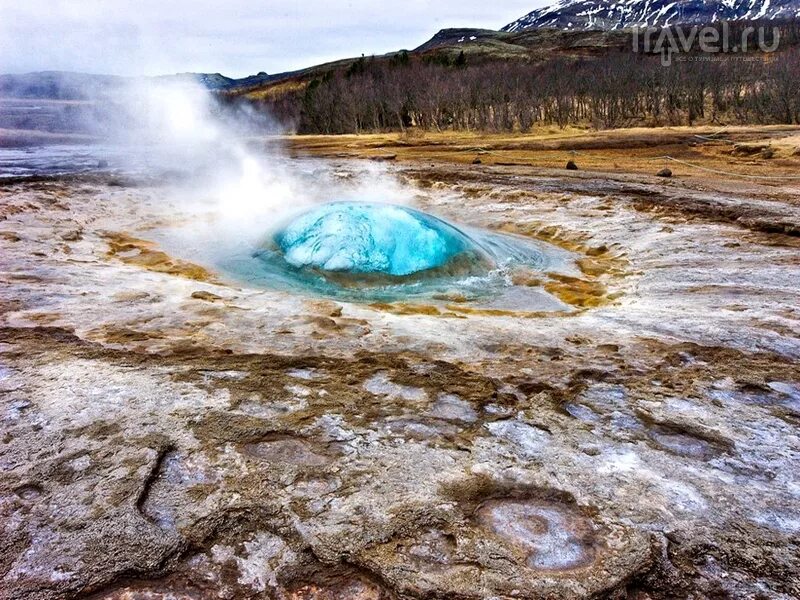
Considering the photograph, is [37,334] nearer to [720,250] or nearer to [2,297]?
[2,297]

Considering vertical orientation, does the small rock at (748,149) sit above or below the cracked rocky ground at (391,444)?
above

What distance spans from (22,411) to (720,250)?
6.18 meters

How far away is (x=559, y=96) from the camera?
34750 mm

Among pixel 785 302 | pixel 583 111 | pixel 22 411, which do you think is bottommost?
pixel 785 302

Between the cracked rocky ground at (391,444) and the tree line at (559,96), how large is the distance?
28891 millimetres

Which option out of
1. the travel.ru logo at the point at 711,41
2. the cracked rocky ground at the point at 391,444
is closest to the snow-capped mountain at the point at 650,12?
the travel.ru logo at the point at 711,41

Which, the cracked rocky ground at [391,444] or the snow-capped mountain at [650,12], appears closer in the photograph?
the cracked rocky ground at [391,444]

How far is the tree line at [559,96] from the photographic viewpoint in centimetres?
2945

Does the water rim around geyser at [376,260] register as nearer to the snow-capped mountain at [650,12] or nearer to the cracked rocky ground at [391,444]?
A: the cracked rocky ground at [391,444]

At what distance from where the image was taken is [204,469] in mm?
2121

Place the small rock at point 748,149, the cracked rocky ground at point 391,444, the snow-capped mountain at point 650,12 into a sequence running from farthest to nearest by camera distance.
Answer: the snow-capped mountain at point 650,12
the small rock at point 748,149
the cracked rocky ground at point 391,444

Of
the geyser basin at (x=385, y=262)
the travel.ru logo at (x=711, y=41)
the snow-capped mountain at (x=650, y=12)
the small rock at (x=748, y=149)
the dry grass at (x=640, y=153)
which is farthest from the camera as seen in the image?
the snow-capped mountain at (x=650, y=12)

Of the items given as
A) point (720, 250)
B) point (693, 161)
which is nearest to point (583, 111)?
point (693, 161)

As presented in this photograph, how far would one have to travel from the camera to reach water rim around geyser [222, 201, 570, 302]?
204 inches
